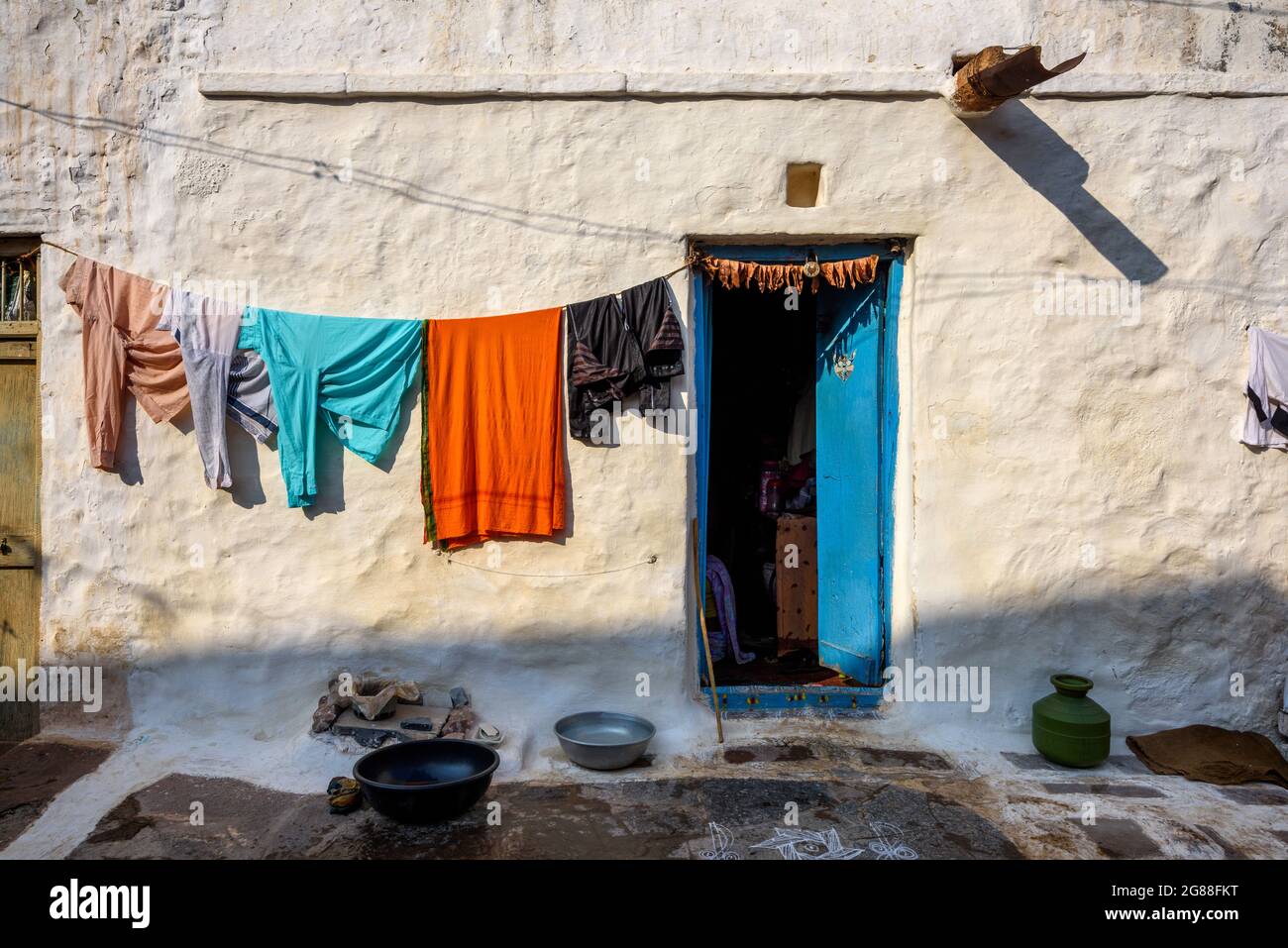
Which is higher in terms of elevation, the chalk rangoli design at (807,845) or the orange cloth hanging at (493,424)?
the orange cloth hanging at (493,424)

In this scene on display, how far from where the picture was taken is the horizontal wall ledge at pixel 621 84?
4977 mm

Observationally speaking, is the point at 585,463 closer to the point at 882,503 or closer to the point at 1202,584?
the point at 882,503

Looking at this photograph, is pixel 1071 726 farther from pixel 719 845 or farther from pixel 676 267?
pixel 676 267

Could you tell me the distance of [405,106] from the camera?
5043mm

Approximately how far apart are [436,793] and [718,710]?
5.81 feet

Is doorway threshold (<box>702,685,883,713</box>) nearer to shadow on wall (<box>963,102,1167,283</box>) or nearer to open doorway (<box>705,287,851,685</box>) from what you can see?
open doorway (<box>705,287,851,685</box>)

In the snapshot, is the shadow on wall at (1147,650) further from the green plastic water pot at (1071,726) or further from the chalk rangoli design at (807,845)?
the chalk rangoli design at (807,845)

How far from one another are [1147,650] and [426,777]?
4.02m

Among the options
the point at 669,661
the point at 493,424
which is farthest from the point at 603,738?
the point at 493,424

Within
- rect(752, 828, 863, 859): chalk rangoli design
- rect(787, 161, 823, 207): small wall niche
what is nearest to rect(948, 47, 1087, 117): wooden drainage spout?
rect(787, 161, 823, 207): small wall niche

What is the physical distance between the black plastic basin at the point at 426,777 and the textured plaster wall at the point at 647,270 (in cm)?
76

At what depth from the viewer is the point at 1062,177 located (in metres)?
5.06

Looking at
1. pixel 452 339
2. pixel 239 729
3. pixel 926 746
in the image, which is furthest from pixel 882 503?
pixel 239 729

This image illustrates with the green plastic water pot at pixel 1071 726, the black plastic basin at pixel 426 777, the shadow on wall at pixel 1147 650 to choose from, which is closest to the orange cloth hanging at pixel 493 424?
the black plastic basin at pixel 426 777
